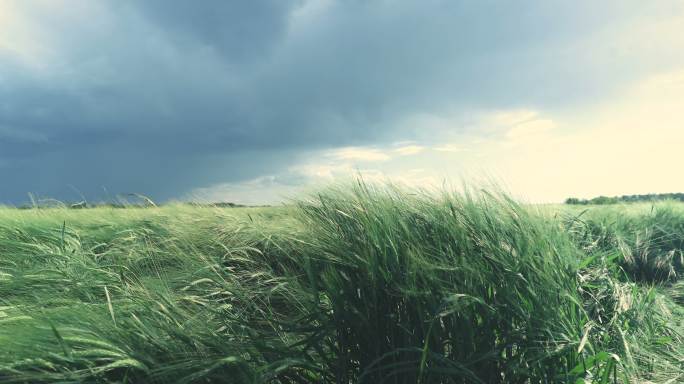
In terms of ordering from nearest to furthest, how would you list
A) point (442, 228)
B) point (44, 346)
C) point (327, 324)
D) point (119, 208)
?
point (44, 346)
point (327, 324)
point (442, 228)
point (119, 208)

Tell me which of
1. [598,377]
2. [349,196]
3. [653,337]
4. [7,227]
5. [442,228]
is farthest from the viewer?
[7,227]

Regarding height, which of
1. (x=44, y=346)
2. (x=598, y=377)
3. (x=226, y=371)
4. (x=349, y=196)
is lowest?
(x=598, y=377)

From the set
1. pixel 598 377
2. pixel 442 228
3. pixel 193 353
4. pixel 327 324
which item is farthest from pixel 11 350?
pixel 598 377

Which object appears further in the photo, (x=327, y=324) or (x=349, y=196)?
(x=349, y=196)

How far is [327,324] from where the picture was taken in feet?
5.09

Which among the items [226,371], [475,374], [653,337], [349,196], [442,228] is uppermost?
[349,196]

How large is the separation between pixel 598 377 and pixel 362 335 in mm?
942

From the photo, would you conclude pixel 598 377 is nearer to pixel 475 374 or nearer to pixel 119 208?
pixel 475 374

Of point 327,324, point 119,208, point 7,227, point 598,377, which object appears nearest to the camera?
point 327,324

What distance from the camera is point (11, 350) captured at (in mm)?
1448

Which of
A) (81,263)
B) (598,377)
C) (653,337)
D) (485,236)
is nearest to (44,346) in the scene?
(81,263)

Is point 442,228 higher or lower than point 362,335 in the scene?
higher

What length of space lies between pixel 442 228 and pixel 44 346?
57.7 inches

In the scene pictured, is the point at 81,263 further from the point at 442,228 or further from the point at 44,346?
the point at 442,228
